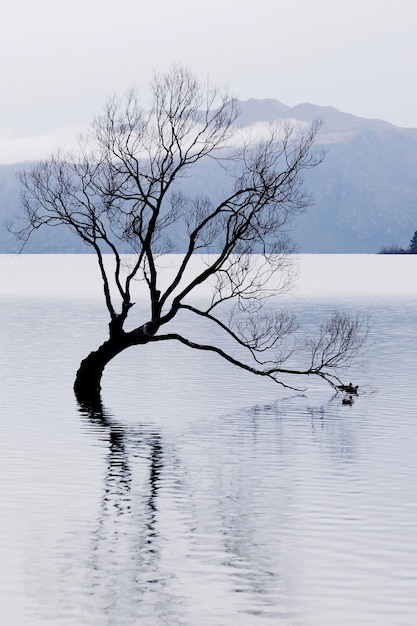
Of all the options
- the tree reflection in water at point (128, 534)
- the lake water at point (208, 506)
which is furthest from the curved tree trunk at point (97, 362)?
the tree reflection in water at point (128, 534)

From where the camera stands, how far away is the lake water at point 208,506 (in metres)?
17.4

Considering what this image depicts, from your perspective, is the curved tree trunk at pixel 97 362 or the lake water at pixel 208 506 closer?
the lake water at pixel 208 506

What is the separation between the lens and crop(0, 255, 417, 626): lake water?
17.4 meters

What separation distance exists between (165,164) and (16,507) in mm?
21090

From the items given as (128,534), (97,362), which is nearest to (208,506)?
(128,534)

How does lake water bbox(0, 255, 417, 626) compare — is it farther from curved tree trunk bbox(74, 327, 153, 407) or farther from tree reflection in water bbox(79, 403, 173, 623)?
curved tree trunk bbox(74, 327, 153, 407)

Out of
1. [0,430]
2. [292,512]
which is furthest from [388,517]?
[0,430]

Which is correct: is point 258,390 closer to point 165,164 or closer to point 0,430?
point 165,164

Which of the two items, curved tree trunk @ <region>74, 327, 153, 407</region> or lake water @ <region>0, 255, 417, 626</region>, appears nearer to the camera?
lake water @ <region>0, 255, 417, 626</region>

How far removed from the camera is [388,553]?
20.3 m

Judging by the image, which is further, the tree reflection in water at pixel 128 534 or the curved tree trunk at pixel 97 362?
the curved tree trunk at pixel 97 362

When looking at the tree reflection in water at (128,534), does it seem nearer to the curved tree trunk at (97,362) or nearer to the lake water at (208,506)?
the lake water at (208,506)

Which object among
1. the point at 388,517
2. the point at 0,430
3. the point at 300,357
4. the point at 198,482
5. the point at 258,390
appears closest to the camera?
the point at 388,517

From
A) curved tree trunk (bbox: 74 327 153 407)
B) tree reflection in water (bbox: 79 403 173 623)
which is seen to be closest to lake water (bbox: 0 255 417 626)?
tree reflection in water (bbox: 79 403 173 623)
